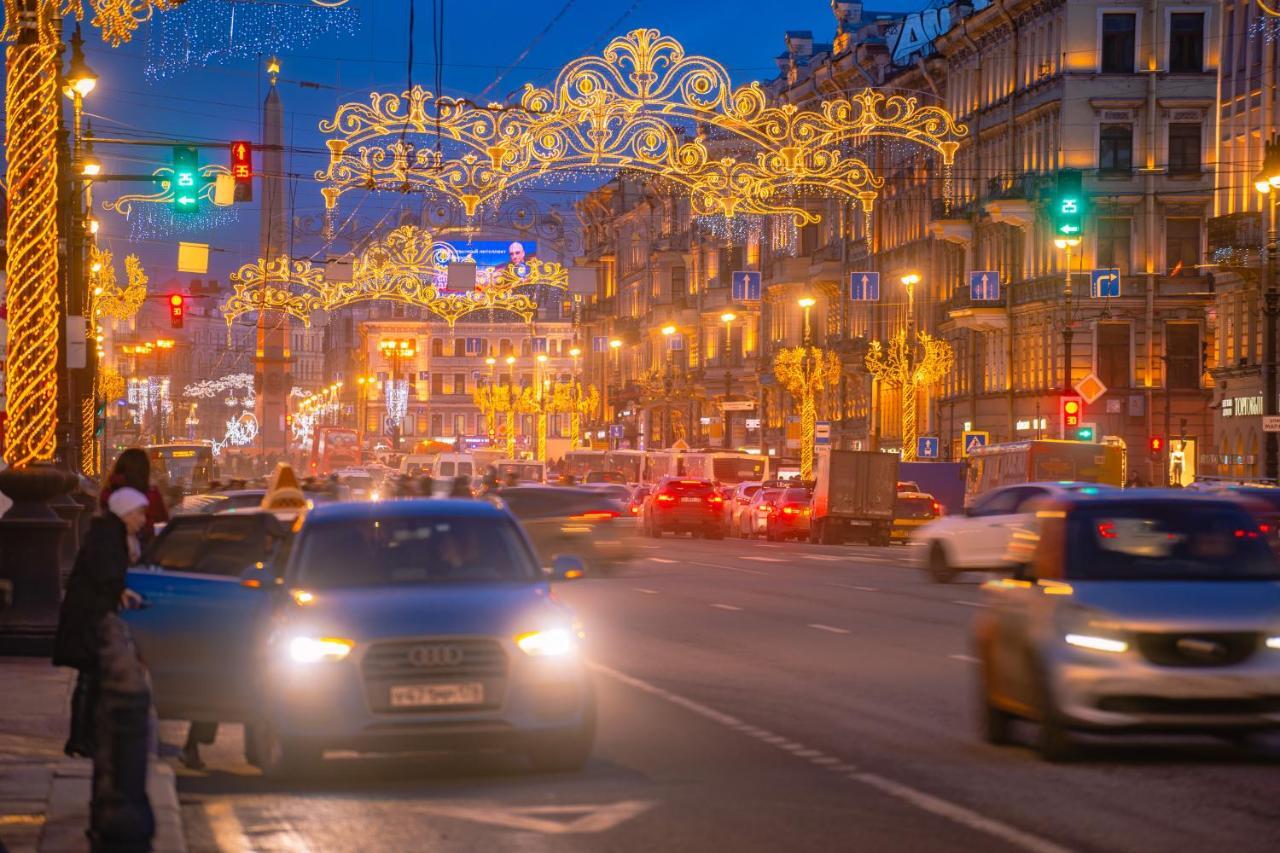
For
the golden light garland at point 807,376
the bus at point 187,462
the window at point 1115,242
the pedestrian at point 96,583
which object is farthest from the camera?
the golden light garland at point 807,376

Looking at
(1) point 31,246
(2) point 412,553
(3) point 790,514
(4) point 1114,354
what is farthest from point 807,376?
(2) point 412,553

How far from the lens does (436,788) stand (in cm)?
1234

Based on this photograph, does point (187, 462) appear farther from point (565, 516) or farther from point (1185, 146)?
point (565, 516)

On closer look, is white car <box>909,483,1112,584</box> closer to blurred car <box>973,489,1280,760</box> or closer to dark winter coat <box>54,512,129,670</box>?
blurred car <box>973,489,1280,760</box>

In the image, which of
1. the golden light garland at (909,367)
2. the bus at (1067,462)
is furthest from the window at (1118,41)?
the bus at (1067,462)

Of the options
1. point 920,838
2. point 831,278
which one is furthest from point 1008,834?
point 831,278

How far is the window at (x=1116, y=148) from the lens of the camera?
237ft

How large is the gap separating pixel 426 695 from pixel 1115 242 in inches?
2482

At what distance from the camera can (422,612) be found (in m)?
12.5

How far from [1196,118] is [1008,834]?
214ft

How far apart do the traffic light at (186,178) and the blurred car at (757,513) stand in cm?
3082

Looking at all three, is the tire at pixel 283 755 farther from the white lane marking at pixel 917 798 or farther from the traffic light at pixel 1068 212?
the traffic light at pixel 1068 212

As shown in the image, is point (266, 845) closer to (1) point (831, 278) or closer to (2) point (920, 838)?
(2) point (920, 838)

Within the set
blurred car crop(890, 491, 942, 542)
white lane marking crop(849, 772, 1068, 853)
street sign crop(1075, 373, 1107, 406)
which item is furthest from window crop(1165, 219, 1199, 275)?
white lane marking crop(849, 772, 1068, 853)
